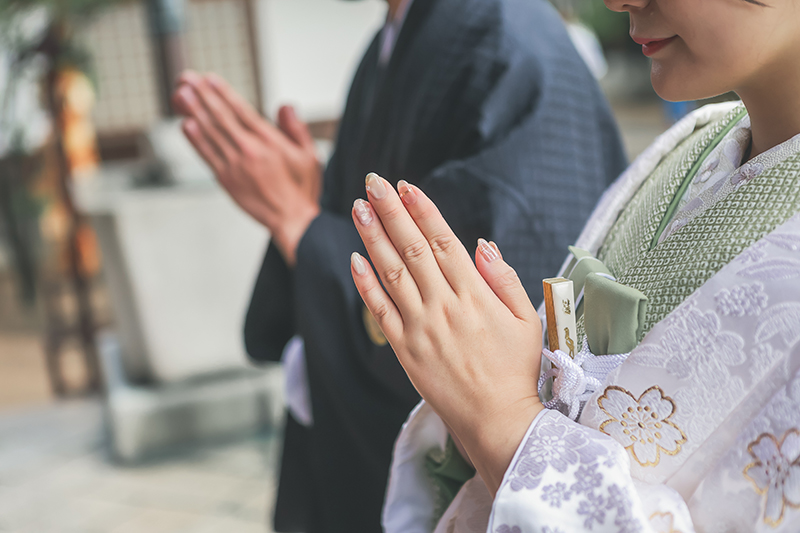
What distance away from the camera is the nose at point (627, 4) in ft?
1.90

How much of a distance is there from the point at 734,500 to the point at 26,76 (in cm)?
540

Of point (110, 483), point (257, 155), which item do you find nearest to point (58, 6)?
point (110, 483)

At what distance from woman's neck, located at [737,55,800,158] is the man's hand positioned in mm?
729

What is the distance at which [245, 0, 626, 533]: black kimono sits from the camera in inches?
38.9

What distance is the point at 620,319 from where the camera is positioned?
59 cm

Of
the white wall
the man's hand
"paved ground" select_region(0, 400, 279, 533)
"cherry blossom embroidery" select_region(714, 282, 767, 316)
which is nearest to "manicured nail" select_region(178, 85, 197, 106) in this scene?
the man's hand

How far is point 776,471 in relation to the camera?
0.49 metres

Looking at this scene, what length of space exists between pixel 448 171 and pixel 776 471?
60 centimetres

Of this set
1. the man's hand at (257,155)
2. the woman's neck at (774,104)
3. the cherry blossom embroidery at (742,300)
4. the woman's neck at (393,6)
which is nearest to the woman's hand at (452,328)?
the cherry blossom embroidery at (742,300)

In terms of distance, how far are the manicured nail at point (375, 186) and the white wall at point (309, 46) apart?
15.9 feet

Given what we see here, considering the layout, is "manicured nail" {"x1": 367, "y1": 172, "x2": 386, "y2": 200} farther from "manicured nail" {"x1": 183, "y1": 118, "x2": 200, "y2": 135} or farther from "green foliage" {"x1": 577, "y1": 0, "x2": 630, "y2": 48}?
"green foliage" {"x1": 577, "y1": 0, "x2": 630, "y2": 48}

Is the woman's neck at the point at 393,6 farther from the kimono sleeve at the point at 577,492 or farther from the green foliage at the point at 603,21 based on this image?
the green foliage at the point at 603,21

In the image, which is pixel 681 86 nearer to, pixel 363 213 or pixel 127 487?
pixel 363 213

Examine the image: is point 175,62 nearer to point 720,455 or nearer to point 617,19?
point 720,455
